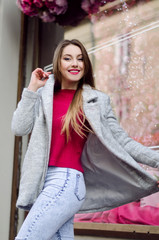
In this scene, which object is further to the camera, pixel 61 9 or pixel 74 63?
pixel 61 9

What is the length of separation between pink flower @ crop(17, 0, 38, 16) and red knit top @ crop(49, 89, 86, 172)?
1.60 m

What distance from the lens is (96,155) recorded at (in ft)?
6.63

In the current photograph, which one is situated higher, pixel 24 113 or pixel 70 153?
pixel 24 113

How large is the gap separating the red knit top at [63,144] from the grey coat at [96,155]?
49mm

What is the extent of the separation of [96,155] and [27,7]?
6.18 ft

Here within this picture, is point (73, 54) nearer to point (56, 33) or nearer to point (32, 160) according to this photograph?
point (32, 160)

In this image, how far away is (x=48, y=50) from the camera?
3482mm

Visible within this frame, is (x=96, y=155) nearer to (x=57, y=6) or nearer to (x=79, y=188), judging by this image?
(x=79, y=188)

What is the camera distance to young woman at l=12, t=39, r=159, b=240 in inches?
66.1

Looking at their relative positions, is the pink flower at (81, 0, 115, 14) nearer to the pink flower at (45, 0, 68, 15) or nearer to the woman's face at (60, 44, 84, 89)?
the pink flower at (45, 0, 68, 15)

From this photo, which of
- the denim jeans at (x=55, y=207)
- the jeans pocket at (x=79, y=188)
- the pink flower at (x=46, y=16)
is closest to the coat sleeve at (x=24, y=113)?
the denim jeans at (x=55, y=207)

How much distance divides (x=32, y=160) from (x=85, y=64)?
648 mm

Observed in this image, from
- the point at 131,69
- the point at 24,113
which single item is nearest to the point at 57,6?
the point at 131,69

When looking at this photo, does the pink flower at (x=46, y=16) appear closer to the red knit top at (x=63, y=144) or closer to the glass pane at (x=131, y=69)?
the glass pane at (x=131, y=69)
